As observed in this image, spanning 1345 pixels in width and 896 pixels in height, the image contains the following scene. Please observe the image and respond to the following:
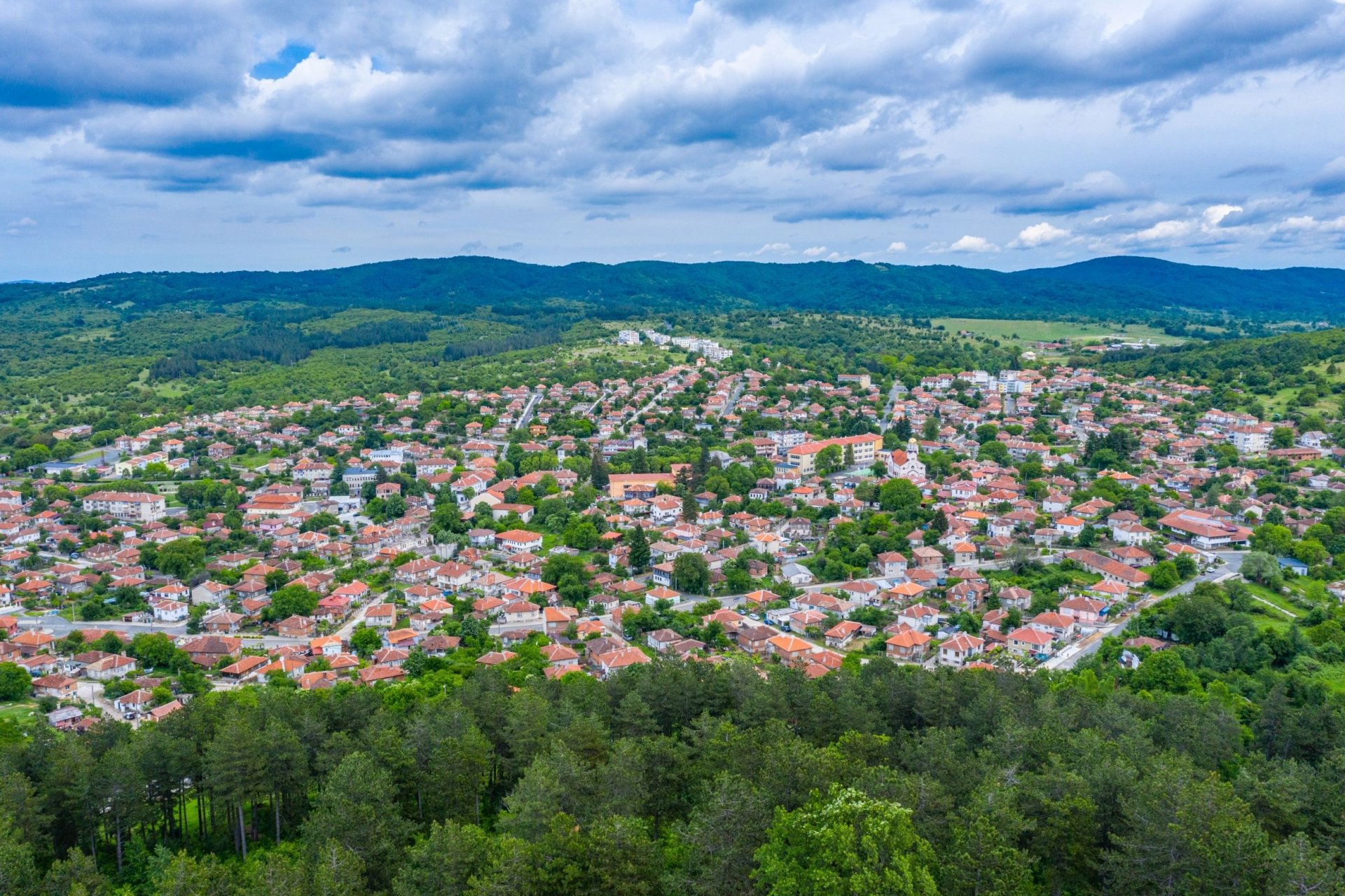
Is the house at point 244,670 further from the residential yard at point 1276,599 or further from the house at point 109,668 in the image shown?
the residential yard at point 1276,599

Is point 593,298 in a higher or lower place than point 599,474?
higher

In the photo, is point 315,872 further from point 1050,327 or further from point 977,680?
point 1050,327

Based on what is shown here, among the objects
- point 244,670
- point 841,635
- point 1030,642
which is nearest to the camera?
point 244,670

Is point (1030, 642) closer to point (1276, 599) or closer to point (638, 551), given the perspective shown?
point (1276, 599)

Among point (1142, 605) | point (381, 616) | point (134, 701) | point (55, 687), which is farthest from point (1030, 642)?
point (55, 687)

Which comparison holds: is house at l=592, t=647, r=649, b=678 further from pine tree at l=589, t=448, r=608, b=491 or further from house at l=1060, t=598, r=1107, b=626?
pine tree at l=589, t=448, r=608, b=491

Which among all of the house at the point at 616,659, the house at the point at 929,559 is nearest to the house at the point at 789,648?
the house at the point at 616,659

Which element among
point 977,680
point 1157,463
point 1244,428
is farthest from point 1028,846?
point 1244,428
